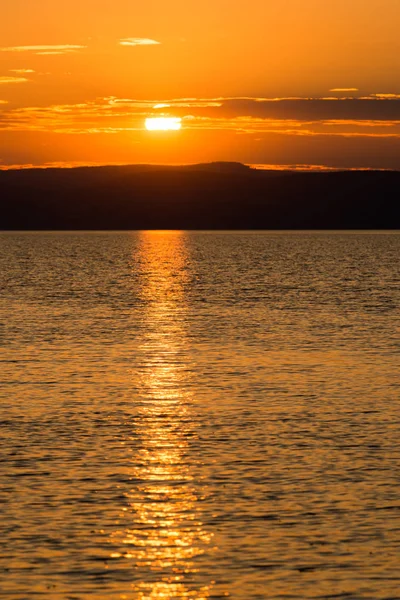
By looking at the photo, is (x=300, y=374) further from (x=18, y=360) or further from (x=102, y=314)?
(x=102, y=314)

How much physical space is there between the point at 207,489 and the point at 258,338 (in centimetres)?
3494

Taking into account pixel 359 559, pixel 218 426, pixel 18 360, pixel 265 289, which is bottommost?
pixel 265 289

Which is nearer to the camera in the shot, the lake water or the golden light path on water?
the golden light path on water

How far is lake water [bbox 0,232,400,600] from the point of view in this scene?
63.9 ft

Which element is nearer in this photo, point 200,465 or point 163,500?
point 163,500

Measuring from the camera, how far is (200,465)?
27.8 metres

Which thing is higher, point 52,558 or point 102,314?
point 52,558

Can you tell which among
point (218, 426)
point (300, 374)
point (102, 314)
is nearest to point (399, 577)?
point (218, 426)

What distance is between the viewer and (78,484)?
25.6m

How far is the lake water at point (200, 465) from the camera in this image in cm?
1947

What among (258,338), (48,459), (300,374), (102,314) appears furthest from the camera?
(102,314)

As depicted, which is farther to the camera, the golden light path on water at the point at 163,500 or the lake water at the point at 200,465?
the lake water at the point at 200,465

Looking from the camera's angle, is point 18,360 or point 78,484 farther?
point 18,360

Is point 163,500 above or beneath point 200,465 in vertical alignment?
above
